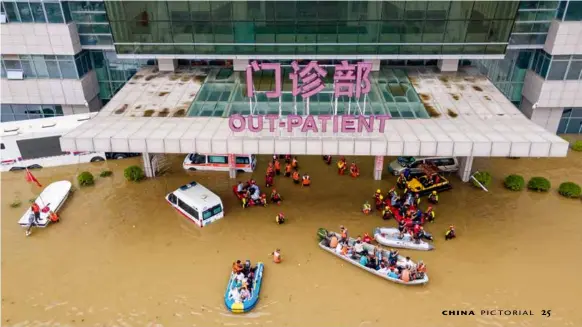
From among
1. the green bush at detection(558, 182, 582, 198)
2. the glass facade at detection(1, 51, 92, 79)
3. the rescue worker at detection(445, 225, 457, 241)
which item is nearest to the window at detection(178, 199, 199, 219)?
the glass facade at detection(1, 51, 92, 79)

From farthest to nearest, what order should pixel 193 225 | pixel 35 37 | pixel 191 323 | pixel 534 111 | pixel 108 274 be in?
pixel 534 111, pixel 35 37, pixel 193 225, pixel 108 274, pixel 191 323

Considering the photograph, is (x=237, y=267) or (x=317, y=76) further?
(x=317, y=76)

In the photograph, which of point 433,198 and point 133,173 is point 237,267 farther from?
point 433,198

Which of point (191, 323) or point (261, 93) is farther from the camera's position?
point (261, 93)

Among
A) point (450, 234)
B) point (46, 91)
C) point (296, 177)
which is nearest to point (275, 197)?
point (296, 177)

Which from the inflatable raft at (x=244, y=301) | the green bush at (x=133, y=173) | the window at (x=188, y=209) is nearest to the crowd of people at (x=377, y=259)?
the inflatable raft at (x=244, y=301)

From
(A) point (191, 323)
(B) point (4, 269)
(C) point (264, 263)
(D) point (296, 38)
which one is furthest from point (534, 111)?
(B) point (4, 269)

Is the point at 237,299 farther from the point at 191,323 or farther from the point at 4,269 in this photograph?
the point at 4,269
